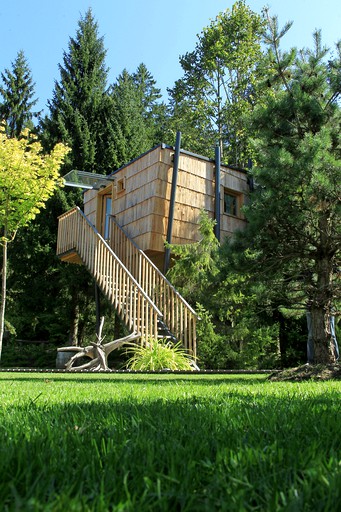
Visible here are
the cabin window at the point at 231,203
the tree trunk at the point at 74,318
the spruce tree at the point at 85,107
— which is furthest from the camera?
the spruce tree at the point at 85,107

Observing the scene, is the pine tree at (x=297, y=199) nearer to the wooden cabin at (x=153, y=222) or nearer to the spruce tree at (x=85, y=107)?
the wooden cabin at (x=153, y=222)

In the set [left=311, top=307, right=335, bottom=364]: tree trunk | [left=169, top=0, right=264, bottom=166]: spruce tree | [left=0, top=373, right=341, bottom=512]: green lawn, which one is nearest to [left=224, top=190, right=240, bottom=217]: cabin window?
[left=169, top=0, right=264, bottom=166]: spruce tree

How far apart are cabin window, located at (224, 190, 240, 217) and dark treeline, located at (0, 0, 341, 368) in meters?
3.53

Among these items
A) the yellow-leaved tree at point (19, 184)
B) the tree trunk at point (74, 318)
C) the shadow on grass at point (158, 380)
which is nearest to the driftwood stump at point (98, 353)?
the yellow-leaved tree at point (19, 184)

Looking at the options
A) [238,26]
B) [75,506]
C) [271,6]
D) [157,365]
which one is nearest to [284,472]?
[75,506]

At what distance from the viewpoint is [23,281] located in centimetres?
2030

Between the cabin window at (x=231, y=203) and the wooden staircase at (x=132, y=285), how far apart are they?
3.93 m

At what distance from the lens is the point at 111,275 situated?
11766 millimetres

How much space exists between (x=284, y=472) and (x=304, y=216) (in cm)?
580

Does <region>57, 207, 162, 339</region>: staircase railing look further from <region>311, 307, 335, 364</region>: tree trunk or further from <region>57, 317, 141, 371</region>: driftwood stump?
<region>311, 307, 335, 364</region>: tree trunk

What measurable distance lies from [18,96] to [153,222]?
18168 mm

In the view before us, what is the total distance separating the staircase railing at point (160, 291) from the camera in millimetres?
10656

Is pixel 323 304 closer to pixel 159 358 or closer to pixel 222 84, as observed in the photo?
pixel 159 358

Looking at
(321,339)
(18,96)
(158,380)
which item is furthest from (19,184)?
(18,96)
